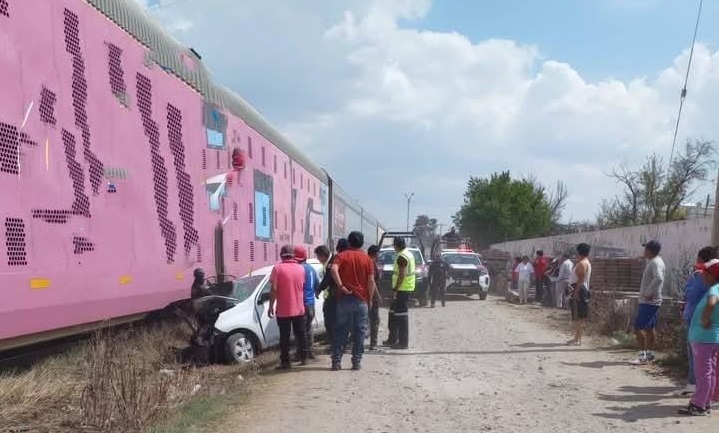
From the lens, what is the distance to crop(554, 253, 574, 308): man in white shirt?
17516mm

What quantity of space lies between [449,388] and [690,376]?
2549mm

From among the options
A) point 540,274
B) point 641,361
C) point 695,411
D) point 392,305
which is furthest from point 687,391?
point 540,274

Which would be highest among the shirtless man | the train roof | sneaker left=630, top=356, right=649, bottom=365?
the train roof

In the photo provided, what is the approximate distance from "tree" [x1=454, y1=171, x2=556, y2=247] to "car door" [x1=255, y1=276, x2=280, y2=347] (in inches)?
1861

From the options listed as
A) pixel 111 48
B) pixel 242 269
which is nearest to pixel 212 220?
pixel 242 269

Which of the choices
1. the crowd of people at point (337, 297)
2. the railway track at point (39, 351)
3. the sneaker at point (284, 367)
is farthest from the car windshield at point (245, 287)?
the railway track at point (39, 351)

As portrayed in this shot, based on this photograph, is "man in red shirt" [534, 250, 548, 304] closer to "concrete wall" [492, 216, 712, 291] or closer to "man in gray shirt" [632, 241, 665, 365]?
"concrete wall" [492, 216, 712, 291]

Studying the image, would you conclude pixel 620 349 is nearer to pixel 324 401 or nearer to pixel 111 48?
pixel 324 401

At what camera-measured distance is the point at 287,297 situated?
8625mm

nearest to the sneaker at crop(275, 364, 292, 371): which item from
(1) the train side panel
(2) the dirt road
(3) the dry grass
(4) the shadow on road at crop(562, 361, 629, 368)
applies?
(2) the dirt road

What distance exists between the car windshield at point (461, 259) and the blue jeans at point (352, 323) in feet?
47.0

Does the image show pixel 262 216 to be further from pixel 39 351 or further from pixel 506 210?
pixel 506 210

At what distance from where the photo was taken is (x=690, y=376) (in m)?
7.36

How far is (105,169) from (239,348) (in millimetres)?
3236
